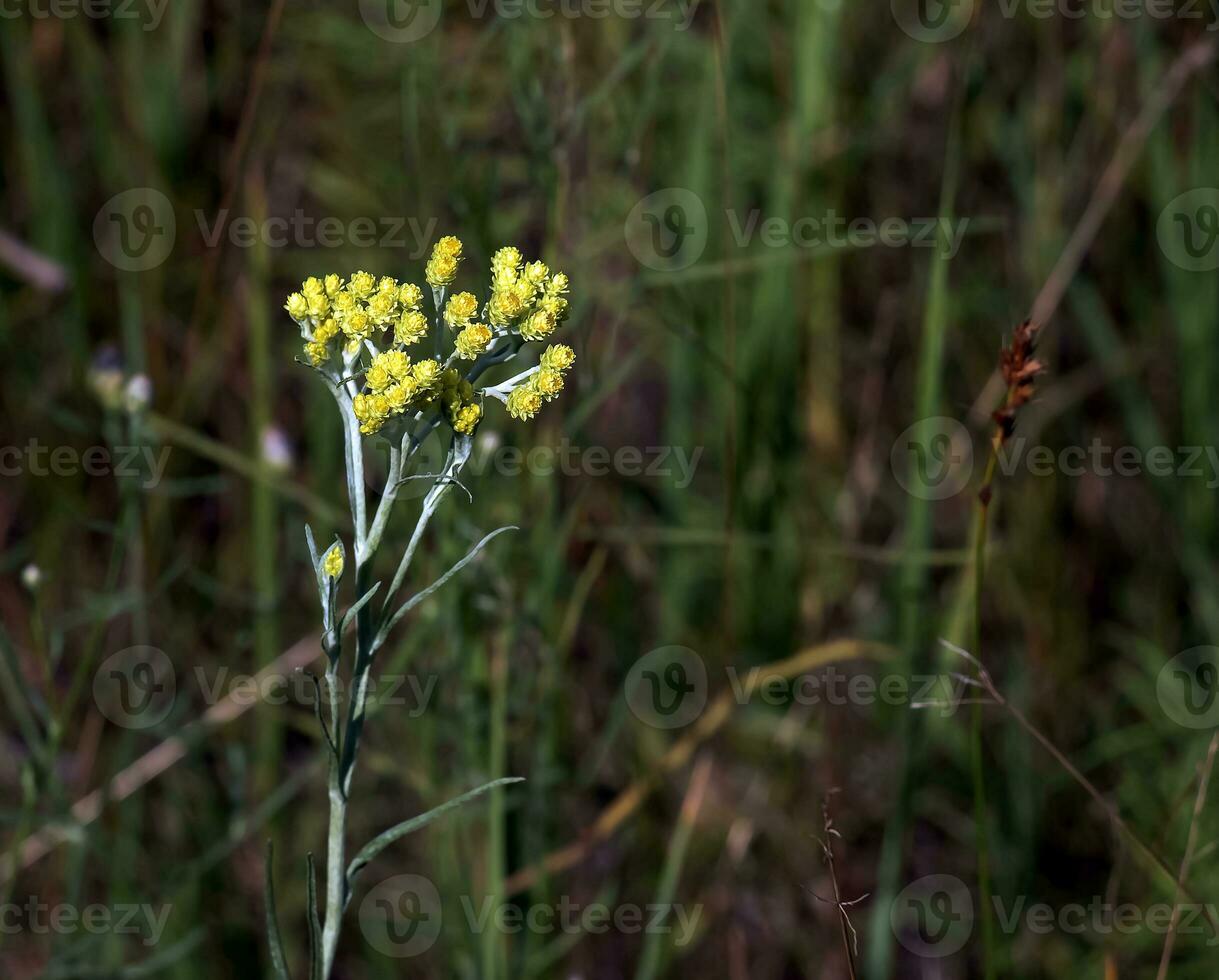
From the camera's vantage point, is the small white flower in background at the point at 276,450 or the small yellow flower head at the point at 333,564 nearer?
the small yellow flower head at the point at 333,564

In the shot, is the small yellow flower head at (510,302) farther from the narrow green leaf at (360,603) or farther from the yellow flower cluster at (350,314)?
the narrow green leaf at (360,603)

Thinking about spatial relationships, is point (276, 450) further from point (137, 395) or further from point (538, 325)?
point (538, 325)

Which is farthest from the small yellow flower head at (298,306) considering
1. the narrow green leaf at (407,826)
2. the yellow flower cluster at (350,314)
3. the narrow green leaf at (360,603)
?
the narrow green leaf at (407,826)

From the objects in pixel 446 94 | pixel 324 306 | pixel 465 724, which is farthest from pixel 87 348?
pixel 324 306

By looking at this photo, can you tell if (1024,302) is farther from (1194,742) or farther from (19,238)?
(19,238)

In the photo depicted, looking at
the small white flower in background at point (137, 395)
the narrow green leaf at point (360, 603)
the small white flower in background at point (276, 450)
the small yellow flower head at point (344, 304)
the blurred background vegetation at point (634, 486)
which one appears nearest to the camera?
the narrow green leaf at point (360, 603)
